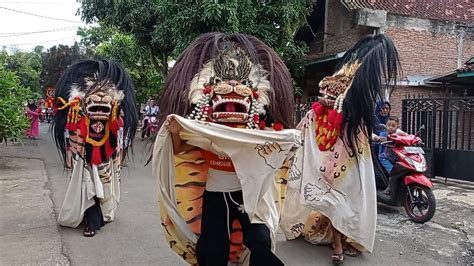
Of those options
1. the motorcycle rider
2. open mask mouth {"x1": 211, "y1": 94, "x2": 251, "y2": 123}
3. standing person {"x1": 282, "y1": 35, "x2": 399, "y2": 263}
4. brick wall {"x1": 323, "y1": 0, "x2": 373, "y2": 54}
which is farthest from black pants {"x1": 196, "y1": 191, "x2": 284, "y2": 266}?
brick wall {"x1": 323, "y1": 0, "x2": 373, "y2": 54}

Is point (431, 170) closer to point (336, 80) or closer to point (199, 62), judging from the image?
point (336, 80)

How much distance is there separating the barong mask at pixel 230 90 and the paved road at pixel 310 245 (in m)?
1.60

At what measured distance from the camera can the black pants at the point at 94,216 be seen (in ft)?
14.2

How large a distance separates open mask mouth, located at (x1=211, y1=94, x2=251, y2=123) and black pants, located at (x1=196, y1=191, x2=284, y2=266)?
1.47 feet

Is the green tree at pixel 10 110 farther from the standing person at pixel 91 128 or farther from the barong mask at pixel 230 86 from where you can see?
the barong mask at pixel 230 86

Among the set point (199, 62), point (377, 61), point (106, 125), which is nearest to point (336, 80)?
point (377, 61)

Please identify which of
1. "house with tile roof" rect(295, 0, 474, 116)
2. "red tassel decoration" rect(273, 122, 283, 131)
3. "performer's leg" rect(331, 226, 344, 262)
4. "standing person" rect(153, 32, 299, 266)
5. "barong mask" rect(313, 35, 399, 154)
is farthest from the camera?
"house with tile roof" rect(295, 0, 474, 116)

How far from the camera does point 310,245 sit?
13.3 ft

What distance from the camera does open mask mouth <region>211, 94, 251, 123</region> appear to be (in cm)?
256

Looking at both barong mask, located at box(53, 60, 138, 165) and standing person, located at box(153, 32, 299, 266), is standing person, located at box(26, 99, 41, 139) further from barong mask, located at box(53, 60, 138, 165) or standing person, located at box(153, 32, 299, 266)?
standing person, located at box(153, 32, 299, 266)

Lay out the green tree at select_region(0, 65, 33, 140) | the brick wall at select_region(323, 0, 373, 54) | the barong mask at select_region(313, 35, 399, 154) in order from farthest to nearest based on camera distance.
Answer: the brick wall at select_region(323, 0, 373, 54) < the green tree at select_region(0, 65, 33, 140) < the barong mask at select_region(313, 35, 399, 154)

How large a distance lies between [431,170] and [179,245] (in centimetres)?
559

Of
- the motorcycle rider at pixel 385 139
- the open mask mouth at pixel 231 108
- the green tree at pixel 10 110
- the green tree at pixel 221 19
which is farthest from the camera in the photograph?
the green tree at pixel 10 110

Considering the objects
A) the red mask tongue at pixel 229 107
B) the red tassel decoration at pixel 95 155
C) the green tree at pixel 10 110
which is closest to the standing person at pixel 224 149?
the red mask tongue at pixel 229 107
